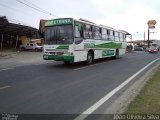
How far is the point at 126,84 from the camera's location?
40.7 ft

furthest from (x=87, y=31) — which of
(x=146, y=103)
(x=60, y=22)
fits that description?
(x=146, y=103)

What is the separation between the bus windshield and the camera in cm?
1894

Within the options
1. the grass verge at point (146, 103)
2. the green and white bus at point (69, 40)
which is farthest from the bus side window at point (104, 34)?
the grass verge at point (146, 103)

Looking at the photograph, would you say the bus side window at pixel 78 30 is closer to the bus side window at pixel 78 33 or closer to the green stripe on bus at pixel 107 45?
the bus side window at pixel 78 33

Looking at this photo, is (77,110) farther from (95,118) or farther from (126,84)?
(126,84)

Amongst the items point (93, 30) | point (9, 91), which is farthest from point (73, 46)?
point (9, 91)

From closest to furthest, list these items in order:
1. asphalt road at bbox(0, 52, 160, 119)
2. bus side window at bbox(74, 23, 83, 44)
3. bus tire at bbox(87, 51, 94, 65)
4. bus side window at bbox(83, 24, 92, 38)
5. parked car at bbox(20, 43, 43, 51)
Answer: asphalt road at bbox(0, 52, 160, 119)
bus side window at bbox(74, 23, 83, 44)
bus side window at bbox(83, 24, 92, 38)
bus tire at bbox(87, 51, 94, 65)
parked car at bbox(20, 43, 43, 51)

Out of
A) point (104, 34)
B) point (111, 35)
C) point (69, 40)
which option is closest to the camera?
point (69, 40)

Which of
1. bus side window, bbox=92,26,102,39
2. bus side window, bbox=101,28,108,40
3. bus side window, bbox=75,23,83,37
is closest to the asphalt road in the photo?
bus side window, bbox=75,23,83,37

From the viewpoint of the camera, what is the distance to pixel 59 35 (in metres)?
19.3

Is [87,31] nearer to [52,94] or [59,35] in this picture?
[59,35]

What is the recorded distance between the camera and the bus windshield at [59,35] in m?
18.9

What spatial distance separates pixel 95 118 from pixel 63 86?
4506 millimetres

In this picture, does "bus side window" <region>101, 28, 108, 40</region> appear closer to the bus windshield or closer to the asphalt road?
the bus windshield
